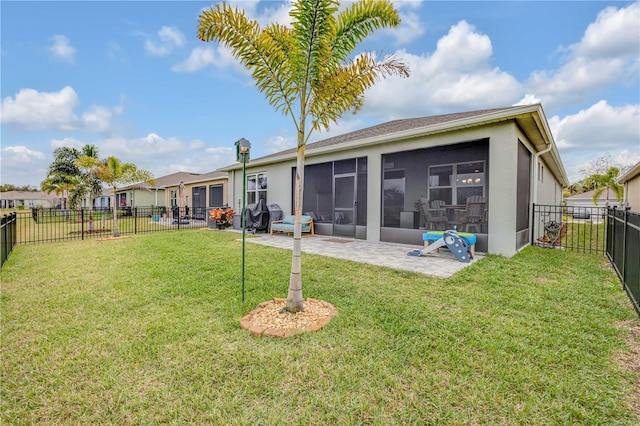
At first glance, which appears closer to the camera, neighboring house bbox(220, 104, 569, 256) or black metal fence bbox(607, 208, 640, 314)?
black metal fence bbox(607, 208, 640, 314)

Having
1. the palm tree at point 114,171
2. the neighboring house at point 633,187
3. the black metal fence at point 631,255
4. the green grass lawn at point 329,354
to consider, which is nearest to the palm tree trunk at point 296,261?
the green grass lawn at point 329,354

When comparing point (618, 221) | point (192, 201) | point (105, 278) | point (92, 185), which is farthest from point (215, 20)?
point (192, 201)

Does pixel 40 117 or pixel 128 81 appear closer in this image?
pixel 128 81

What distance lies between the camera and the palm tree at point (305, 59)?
2.88 meters

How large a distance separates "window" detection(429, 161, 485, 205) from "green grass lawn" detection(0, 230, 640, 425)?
305 centimetres

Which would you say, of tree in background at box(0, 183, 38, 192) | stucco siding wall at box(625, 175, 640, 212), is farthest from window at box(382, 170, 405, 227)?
tree in background at box(0, 183, 38, 192)

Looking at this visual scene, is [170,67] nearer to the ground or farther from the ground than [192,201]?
farther from the ground

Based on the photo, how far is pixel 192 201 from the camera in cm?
2134

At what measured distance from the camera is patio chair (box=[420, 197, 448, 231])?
7375 millimetres

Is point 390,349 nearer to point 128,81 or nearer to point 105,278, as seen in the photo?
point 105,278

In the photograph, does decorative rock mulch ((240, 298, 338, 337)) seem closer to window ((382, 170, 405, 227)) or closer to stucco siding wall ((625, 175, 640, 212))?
window ((382, 170, 405, 227))

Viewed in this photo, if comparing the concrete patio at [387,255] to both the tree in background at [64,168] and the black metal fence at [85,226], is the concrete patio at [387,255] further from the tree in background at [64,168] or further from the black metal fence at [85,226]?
the tree in background at [64,168]

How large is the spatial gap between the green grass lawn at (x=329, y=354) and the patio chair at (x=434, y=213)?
3.04m

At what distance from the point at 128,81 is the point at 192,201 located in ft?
38.8
